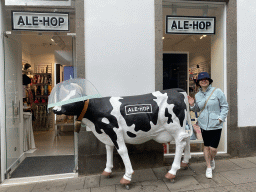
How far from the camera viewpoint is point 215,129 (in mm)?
3400

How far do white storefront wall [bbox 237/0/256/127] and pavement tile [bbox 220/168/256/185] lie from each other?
3.49 ft

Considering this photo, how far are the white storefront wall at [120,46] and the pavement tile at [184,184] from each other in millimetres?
1721

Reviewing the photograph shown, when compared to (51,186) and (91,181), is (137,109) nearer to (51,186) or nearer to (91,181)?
(91,181)

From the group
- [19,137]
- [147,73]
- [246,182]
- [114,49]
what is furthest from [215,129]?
[19,137]

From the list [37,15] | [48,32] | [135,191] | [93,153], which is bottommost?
[135,191]

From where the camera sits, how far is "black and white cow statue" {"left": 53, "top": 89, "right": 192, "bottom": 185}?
118 inches

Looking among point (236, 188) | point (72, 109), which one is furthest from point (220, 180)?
point (72, 109)

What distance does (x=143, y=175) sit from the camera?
12.0ft

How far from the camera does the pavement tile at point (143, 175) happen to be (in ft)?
11.5

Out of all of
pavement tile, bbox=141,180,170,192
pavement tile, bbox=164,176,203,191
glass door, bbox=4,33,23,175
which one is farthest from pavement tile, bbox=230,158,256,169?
glass door, bbox=4,33,23,175

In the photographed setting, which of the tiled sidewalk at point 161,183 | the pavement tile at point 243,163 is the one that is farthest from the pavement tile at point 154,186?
the pavement tile at point 243,163

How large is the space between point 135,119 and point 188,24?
257 centimetres

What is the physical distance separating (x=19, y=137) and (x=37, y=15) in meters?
2.69

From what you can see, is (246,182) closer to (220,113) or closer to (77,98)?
(220,113)
